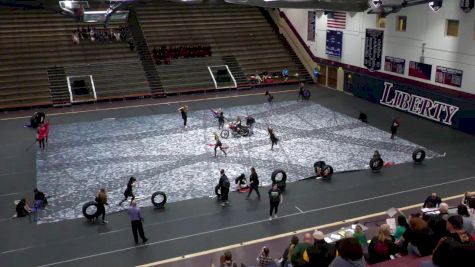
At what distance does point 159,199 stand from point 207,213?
1.95 m

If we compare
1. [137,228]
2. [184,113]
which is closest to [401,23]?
[184,113]

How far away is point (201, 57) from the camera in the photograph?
39.7 m

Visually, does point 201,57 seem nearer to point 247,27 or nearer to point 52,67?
point 247,27

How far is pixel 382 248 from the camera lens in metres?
8.63

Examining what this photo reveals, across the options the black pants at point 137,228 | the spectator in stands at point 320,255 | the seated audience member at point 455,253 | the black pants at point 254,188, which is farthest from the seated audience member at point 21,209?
the seated audience member at point 455,253

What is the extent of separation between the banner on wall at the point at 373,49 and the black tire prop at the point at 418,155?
1324cm

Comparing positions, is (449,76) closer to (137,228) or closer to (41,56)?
(137,228)

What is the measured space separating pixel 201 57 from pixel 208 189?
23197mm

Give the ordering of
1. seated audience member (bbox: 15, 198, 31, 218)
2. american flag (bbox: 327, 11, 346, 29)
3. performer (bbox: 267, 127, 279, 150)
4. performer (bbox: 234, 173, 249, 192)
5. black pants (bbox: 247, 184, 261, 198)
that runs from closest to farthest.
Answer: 1. seated audience member (bbox: 15, 198, 31, 218)
2. black pants (bbox: 247, 184, 261, 198)
3. performer (bbox: 234, 173, 249, 192)
4. performer (bbox: 267, 127, 279, 150)
5. american flag (bbox: 327, 11, 346, 29)

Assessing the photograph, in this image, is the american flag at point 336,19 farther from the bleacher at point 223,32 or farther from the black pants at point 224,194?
the black pants at point 224,194

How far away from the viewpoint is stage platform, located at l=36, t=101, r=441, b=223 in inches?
733

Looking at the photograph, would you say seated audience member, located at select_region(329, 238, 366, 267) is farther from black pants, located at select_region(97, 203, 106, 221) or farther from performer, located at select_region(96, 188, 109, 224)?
black pants, located at select_region(97, 203, 106, 221)

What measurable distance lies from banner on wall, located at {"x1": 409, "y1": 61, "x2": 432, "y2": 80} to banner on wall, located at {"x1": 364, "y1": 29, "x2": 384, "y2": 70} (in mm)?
3046

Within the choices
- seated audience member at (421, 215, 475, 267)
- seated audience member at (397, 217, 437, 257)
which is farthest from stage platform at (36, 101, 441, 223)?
seated audience member at (421, 215, 475, 267)
